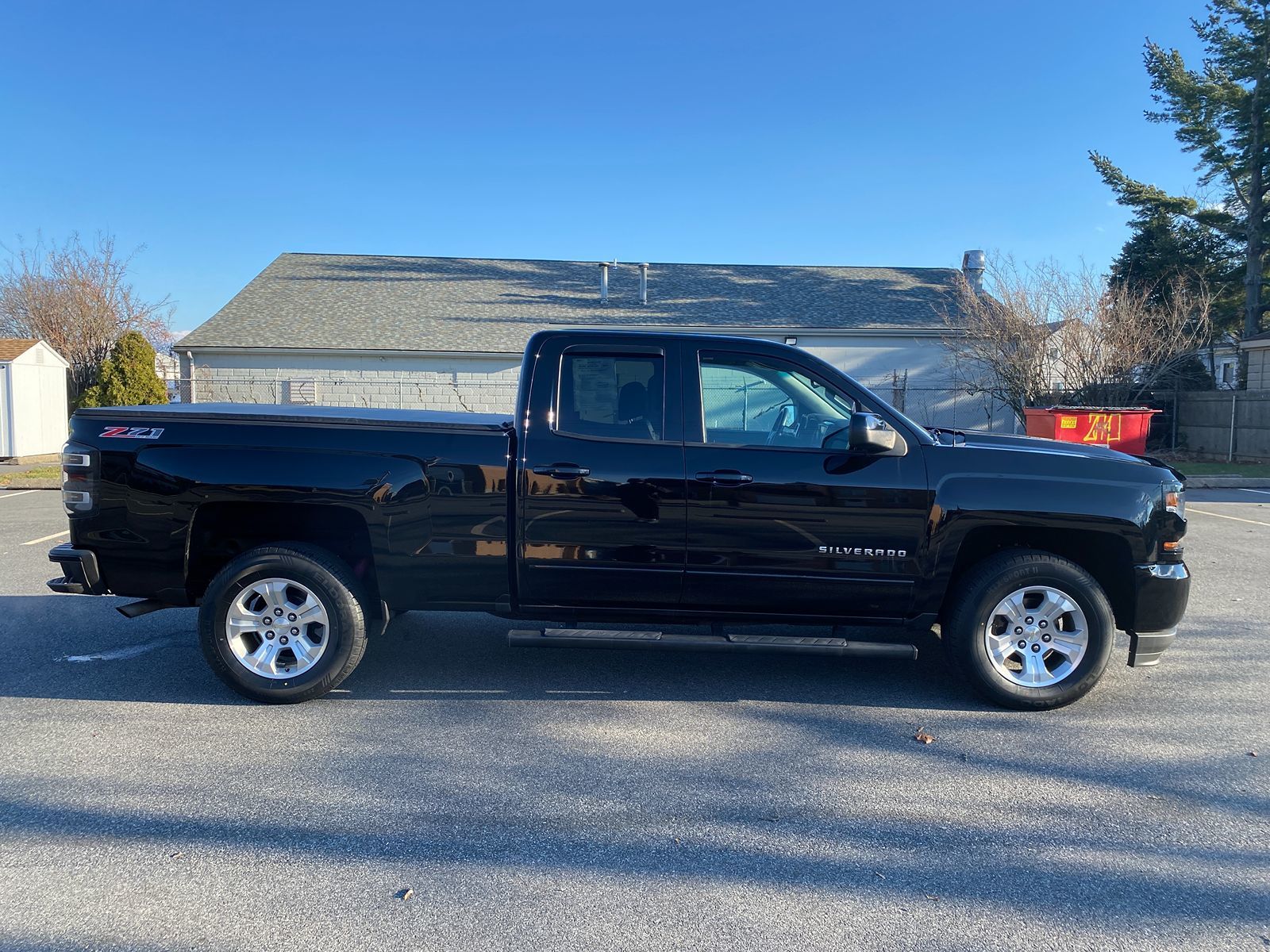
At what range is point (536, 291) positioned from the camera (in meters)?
25.3

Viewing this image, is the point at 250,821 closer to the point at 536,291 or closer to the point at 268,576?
the point at 268,576

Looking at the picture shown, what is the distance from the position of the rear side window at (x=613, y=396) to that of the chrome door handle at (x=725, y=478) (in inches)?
13.8

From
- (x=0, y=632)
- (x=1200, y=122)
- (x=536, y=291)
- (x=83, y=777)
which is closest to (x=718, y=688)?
(x=83, y=777)

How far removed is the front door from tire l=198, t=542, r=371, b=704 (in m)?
1.91

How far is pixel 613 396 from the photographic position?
488 cm

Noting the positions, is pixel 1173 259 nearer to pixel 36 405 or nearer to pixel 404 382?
pixel 404 382

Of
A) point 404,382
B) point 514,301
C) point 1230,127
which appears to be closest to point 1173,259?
point 1230,127

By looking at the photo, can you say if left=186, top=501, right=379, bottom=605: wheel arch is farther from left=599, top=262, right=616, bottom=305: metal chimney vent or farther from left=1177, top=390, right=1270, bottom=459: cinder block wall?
left=1177, top=390, right=1270, bottom=459: cinder block wall

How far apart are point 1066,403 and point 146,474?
2060 cm

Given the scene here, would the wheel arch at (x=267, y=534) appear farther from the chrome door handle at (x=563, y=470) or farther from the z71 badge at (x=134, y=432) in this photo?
the chrome door handle at (x=563, y=470)

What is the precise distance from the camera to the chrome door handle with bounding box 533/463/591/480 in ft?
15.3

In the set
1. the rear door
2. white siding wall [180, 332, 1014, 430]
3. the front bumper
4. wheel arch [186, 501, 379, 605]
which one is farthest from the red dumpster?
wheel arch [186, 501, 379, 605]

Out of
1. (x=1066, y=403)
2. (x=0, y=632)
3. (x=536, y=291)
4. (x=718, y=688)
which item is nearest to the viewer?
(x=718, y=688)

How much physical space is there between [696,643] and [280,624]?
2294mm
